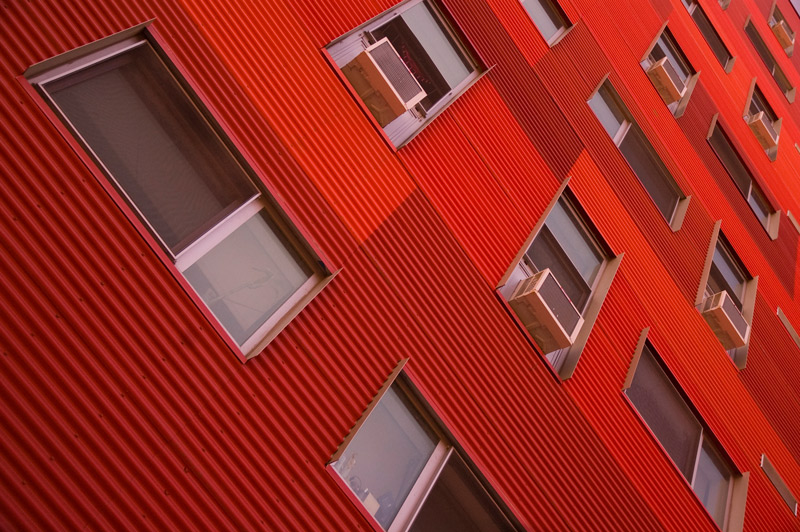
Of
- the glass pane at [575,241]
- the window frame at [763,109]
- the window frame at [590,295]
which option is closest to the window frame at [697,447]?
the window frame at [590,295]

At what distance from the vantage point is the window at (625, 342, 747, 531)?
27.5ft

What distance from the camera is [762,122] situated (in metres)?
17.0

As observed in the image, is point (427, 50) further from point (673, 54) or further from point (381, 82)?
point (673, 54)

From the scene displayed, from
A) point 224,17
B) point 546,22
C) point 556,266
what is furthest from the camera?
point 546,22

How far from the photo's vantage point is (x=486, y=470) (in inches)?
228

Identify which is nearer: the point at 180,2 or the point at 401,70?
the point at 180,2

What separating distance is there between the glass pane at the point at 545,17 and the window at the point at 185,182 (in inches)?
307

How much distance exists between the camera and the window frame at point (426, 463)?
15.6ft

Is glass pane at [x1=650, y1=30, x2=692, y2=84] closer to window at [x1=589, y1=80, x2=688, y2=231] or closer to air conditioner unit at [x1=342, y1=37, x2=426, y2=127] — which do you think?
window at [x1=589, y1=80, x2=688, y2=231]

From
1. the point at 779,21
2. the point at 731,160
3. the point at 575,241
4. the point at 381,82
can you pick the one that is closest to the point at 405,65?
the point at 381,82

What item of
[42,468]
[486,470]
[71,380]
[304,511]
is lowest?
[486,470]

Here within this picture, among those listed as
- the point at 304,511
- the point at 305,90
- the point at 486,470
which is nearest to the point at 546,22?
the point at 305,90

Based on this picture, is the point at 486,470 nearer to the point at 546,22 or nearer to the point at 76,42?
the point at 76,42

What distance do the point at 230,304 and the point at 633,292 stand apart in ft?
21.6
